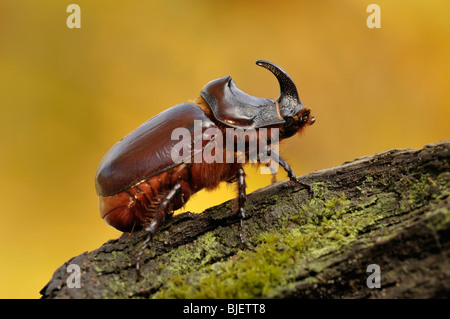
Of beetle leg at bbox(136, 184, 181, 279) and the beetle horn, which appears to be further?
the beetle horn

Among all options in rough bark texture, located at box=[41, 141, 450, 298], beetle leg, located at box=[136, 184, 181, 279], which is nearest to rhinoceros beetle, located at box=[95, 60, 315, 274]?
beetle leg, located at box=[136, 184, 181, 279]

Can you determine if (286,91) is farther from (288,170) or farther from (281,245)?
(281,245)

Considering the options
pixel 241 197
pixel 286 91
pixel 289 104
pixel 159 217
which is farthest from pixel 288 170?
pixel 159 217

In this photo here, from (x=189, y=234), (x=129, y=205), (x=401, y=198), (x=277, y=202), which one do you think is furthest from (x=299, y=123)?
(x=129, y=205)

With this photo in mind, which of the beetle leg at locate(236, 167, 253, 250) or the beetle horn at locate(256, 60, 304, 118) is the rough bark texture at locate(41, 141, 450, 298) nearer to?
the beetle leg at locate(236, 167, 253, 250)

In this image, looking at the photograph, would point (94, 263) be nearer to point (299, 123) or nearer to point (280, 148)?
point (280, 148)

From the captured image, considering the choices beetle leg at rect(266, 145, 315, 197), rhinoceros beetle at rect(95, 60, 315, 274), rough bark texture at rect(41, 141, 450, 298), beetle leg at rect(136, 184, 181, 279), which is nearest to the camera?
rough bark texture at rect(41, 141, 450, 298)

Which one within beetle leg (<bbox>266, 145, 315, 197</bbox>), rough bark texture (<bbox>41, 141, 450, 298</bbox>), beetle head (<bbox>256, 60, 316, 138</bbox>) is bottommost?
rough bark texture (<bbox>41, 141, 450, 298</bbox>)
